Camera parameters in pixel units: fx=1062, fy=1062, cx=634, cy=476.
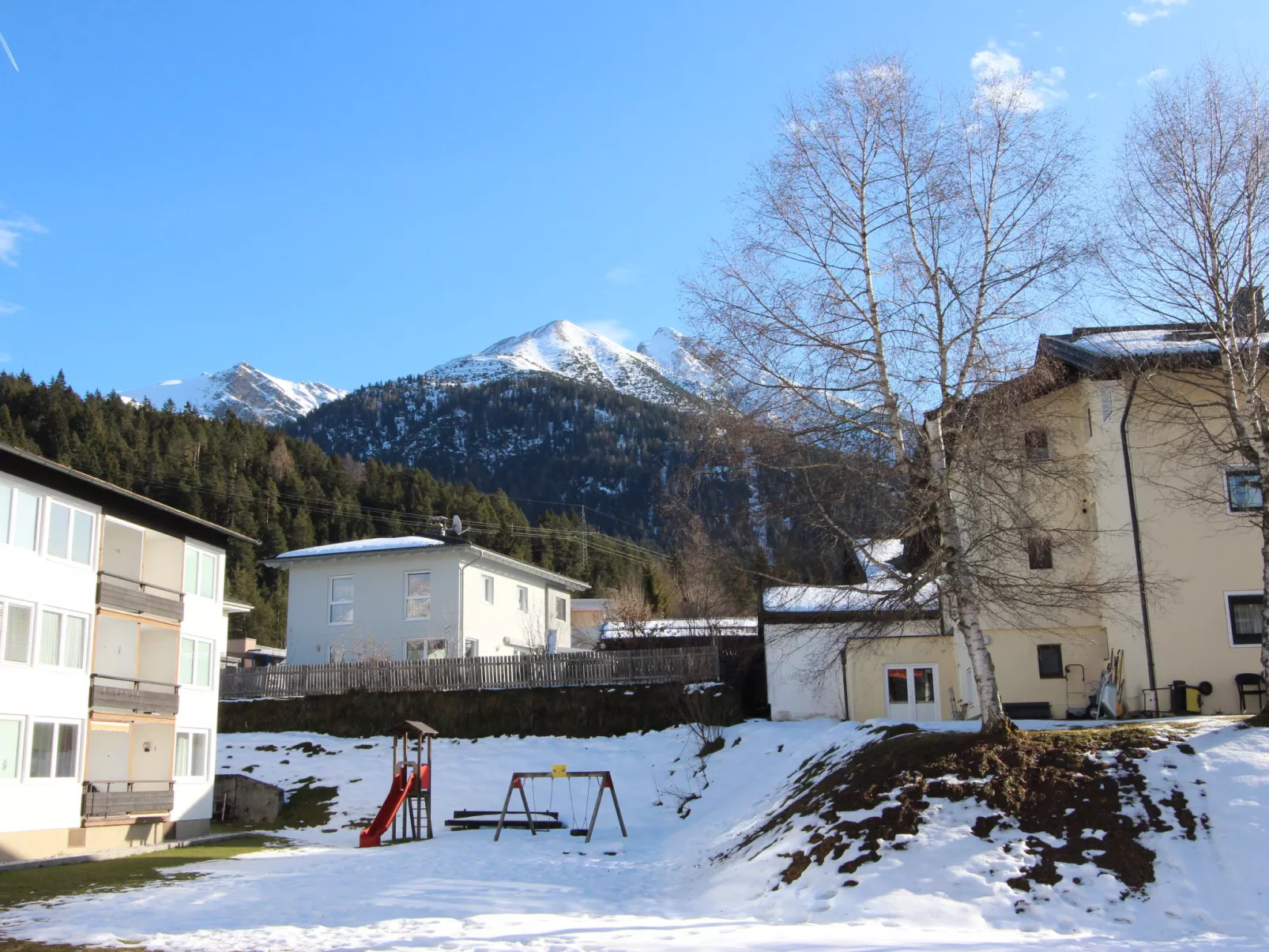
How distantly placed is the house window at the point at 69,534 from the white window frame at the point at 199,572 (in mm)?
3982

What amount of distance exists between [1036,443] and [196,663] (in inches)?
917

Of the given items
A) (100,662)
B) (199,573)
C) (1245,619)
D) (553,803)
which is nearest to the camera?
(1245,619)

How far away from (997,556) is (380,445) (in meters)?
186

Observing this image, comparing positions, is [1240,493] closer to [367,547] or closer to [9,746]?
[9,746]

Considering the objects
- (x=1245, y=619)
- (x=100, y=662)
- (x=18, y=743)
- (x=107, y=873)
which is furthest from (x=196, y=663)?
(x=1245, y=619)

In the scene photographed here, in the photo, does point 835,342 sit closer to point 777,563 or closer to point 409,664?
point 777,563

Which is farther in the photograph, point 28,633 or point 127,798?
point 127,798

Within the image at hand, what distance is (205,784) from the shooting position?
29.1 metres

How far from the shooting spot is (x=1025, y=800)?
14438 millimetres

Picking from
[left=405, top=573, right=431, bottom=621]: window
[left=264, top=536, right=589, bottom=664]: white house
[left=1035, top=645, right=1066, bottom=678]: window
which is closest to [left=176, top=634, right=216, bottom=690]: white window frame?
[left=264, top=536, right=589, bottom=664]: white house

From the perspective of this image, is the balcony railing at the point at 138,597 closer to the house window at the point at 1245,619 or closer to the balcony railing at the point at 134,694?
the balcony railing at the point at 134,694

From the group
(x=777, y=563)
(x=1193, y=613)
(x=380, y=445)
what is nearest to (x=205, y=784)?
(x=777, y=563)

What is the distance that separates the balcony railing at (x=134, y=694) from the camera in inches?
997

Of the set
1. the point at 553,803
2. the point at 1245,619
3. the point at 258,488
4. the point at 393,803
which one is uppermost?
the point at 258,488
